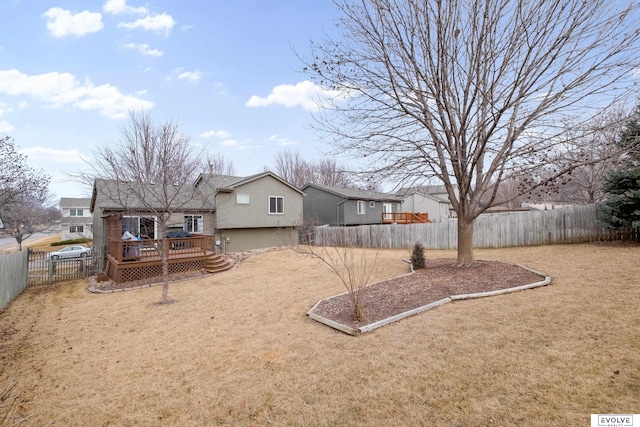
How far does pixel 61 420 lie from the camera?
3197mm

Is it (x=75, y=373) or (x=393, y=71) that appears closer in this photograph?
(x=75, y=373)

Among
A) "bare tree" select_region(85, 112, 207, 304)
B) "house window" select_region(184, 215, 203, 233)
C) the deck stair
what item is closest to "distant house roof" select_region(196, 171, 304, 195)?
"house window" select_region(184, 215, 203, 233)

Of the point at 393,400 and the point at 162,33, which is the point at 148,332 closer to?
the point at 393,400

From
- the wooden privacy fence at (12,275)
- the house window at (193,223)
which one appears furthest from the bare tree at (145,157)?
the house window at (193,223)

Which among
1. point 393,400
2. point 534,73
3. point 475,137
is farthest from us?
point 475,137

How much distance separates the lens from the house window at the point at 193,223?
17.1m

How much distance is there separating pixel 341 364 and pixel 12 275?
11.6 metres

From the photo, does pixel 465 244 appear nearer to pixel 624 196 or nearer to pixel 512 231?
pixel 624 196

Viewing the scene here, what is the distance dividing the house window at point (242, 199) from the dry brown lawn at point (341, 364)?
11536mm

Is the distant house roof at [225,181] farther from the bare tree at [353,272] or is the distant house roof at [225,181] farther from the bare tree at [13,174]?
the bare tree at [13,174]

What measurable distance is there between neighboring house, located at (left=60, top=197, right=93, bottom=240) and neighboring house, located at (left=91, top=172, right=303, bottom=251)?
78.1 ft

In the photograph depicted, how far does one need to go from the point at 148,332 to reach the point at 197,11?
1096 centimetres

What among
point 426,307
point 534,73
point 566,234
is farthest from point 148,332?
point 566,234

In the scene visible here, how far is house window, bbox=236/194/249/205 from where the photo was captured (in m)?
18.0
